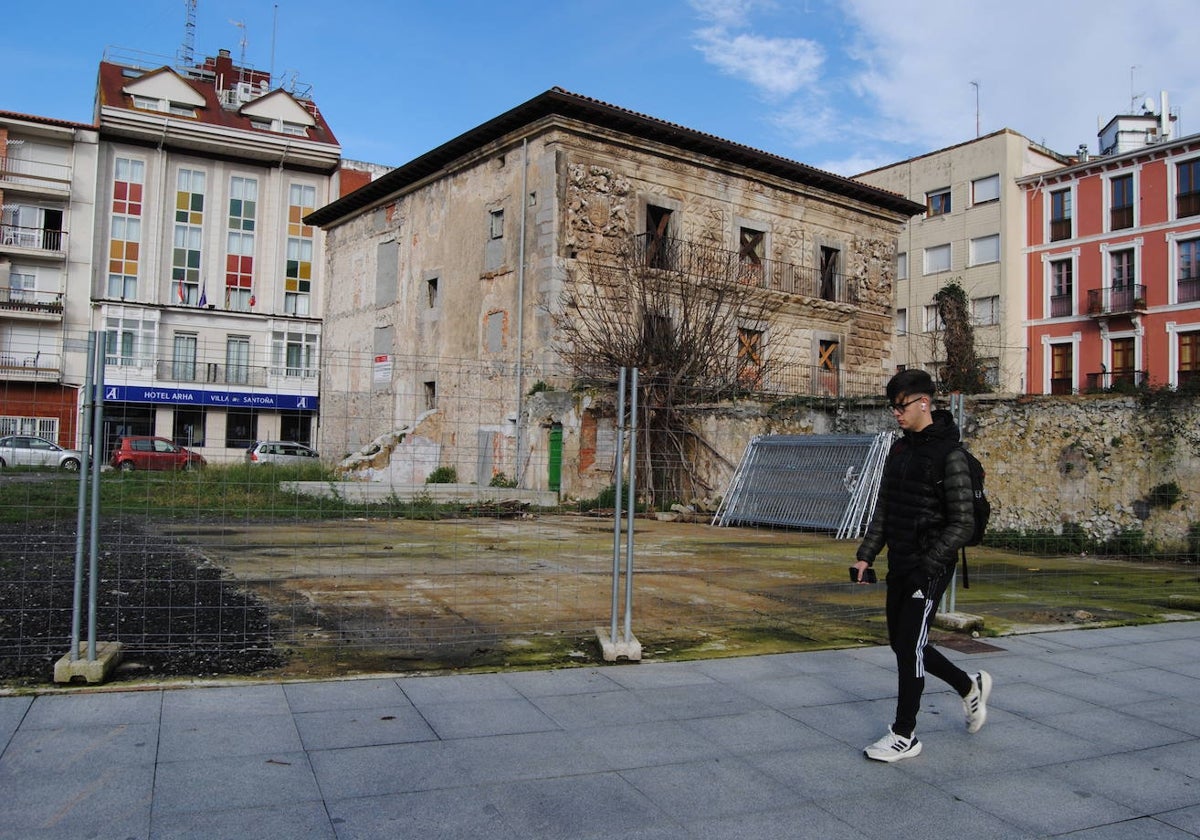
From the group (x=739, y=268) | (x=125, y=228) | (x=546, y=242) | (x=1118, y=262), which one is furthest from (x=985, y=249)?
(x=125, y=228)

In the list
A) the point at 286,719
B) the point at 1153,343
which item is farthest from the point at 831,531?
the point at 1153,343

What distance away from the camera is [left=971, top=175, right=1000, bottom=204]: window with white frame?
3919 cm

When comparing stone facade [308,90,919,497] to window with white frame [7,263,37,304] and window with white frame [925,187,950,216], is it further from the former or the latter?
window with white frame [7,263,37,304]

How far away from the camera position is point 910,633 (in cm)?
426

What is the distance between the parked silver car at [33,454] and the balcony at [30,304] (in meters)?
35.4

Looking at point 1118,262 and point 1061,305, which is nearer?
point 1118,262

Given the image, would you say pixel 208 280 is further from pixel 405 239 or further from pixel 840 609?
pixel 840 609

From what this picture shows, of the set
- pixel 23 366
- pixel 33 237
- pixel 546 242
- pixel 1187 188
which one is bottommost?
pixel 23 366

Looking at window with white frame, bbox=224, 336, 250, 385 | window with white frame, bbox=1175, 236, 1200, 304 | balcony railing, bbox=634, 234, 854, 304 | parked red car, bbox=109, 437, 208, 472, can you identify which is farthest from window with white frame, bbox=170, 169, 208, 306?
window with white frame, bbox=1175, 236, 1200, 304

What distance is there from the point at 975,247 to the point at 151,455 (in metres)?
40.1

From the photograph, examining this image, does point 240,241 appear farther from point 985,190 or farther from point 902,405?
point 902,405

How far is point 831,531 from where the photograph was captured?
15453mm

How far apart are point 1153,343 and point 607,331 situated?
25010 millimetres

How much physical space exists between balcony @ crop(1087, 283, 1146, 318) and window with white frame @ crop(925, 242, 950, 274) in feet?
21.0
